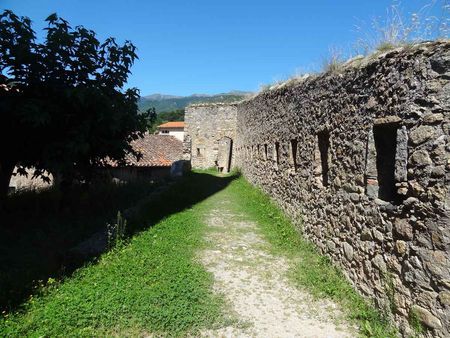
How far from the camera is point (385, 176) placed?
4465 millimetres

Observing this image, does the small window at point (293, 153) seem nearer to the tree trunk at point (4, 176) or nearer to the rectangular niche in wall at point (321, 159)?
the rectangular niche in wall at point (321, 159)

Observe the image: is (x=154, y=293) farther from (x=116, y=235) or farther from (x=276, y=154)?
(x=276, y=154)

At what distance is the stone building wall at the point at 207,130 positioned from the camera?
68.7 feet

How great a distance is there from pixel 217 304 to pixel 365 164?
2.58 metres

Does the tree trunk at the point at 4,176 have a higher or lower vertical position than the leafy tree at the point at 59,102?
lower

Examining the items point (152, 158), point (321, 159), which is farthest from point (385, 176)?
point (152, 158)

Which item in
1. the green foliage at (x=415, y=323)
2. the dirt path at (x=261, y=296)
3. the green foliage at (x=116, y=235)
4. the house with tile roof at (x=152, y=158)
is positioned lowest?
the dirt path at (x=261, y=296)

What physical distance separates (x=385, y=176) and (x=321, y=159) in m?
1.88

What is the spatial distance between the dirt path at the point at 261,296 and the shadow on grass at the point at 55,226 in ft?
6.69

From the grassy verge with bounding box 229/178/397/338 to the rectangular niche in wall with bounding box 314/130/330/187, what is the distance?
1221 mm

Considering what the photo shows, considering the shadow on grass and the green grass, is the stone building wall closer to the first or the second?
the shadow on grass

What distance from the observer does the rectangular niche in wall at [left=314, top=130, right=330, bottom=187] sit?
20.3 feet


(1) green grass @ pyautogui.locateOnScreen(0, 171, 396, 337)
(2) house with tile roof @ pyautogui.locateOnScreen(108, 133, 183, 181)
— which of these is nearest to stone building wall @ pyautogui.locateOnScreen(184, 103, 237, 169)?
(2) house with tile roof @ pyautogui.locateOnScreen(108, 133, 183, 181)

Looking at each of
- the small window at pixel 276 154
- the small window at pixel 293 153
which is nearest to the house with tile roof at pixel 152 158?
the small window at pixel 276 154
